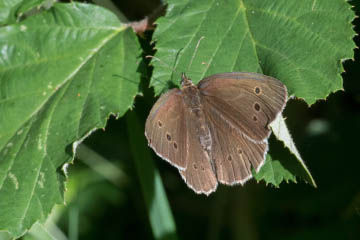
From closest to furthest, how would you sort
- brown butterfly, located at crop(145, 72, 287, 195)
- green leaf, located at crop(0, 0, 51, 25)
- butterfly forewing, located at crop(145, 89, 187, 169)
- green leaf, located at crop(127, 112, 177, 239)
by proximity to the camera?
brown butterfly, located at crop(145, 72, 287, 195) < butterfly forewing, located at crop(145, 89, 187, 169) < green leaf, located at crop(127, 112, 177, 239) < green leaf, located at crop(0, 0, 51, 25)

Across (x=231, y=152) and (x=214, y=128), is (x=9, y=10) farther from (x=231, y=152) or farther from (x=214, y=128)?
(x=231, y=152)

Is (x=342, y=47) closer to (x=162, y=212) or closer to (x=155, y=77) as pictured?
(x=155, y=77)

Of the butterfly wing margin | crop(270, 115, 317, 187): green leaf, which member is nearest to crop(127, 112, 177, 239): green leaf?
the butterfly wing margin

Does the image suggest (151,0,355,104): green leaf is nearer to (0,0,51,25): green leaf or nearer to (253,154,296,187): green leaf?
(253,154,296,187): green leaf

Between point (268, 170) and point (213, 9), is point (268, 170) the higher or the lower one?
the lower one

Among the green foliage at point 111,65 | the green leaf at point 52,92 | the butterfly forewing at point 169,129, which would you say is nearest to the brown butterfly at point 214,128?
the butterfly forewing at point 169,129

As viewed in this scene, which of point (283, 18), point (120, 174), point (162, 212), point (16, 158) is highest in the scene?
point (283, 18)

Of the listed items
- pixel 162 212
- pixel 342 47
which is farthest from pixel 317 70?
pixel 162 212
